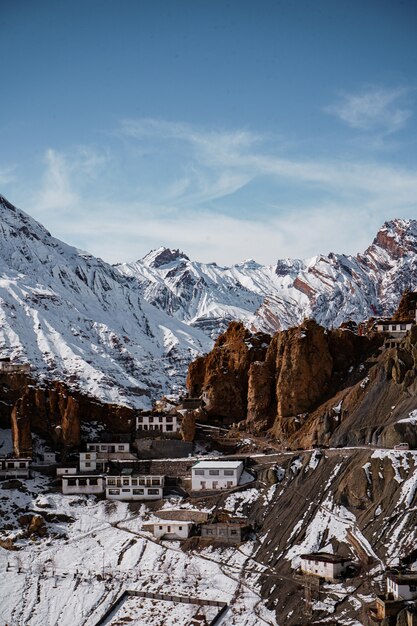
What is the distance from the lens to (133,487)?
115438mm

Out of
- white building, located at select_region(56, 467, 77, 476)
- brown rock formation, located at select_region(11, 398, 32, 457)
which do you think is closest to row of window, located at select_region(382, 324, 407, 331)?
white building, located at select_region(56, 467, 77, 476)

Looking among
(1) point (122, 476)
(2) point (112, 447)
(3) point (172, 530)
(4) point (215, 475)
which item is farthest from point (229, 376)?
(3) point (172, 530)

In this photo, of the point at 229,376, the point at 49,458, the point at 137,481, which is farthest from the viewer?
the point at 229,376

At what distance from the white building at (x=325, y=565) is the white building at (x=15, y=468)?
41959mm

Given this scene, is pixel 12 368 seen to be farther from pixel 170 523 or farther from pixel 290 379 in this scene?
pixel 170 523

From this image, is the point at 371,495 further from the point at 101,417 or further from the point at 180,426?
the point at 101,417

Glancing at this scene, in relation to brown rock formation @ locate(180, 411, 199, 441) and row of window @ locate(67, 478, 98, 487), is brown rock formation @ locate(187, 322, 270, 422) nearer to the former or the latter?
brown rock formation @ locate(180, 411, 199, 441)

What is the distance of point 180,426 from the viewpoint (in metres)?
128

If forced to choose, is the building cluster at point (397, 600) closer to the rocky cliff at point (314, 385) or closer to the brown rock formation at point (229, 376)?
the rocky cliff at point (314, 385)

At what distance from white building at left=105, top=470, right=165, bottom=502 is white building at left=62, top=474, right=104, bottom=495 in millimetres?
1464

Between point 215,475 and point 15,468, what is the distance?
83.7 ft

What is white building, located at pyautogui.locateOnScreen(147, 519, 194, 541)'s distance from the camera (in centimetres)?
10406

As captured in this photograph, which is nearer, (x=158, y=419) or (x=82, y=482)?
(x=82, y=482)

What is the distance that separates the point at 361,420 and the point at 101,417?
37214mm
